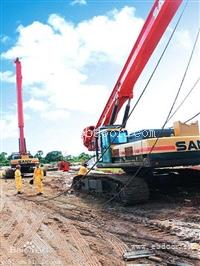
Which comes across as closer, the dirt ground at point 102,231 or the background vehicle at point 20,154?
the dirt ground at point 102,231

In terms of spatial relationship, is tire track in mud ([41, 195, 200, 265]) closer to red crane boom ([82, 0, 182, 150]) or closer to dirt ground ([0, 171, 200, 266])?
dirt ground ([0, 171, 200, 266])

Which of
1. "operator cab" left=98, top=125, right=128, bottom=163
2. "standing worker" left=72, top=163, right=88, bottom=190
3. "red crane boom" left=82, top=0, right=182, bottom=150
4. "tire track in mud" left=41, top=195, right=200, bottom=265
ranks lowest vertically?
"tire track in mud" left=41, top=195, right=200, bottom=265

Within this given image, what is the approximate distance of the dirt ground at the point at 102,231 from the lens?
20.9ft

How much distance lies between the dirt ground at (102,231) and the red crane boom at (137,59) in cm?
298

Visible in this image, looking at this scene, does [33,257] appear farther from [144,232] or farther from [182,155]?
[182,155]

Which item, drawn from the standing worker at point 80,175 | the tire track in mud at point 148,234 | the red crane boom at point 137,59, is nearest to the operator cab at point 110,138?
the red crane boom at point 137,59

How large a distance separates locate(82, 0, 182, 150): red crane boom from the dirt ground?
2981mm

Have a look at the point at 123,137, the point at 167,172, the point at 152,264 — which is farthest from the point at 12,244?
the point at 167,172

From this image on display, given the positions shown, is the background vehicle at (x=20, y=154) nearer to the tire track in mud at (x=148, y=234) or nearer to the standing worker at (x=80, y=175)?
the standing worker at (x=80, y=175)

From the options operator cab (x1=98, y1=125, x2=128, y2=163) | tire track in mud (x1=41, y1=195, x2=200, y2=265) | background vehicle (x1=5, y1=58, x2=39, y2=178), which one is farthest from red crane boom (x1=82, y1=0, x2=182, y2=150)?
background vehicle (x1=5, y1=58, x2=39, y2=178)

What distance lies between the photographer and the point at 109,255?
21.0 feet

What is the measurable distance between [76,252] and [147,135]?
4776 millimetres

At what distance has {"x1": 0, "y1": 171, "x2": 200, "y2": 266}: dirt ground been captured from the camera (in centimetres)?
638

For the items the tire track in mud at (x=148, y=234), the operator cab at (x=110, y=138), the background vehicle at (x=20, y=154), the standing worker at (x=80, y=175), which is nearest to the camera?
the tire track in mud at (x=148, y=234)
